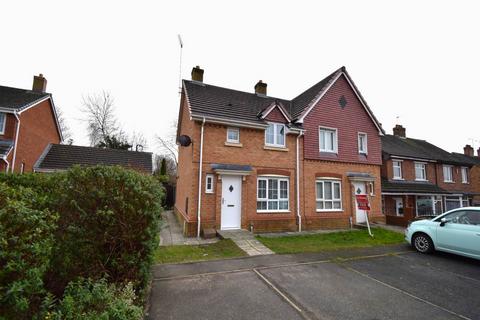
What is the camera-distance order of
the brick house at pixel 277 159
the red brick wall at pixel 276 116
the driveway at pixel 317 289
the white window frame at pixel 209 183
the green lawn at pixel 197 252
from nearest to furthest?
the driveway at pixel 317 289 → the green lawn at pixel 197 252 → the white window frame at pixel 209 183 → the brick house at pixel 277 159 → the red brick wall at pixel 276 116

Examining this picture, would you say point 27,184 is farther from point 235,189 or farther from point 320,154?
point 320,154

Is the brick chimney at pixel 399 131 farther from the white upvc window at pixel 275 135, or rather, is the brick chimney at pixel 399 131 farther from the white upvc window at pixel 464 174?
the white upvc window at pixel 275 135

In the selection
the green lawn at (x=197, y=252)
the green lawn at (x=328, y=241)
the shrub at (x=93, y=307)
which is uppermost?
the shrub at (x=93, y=307)

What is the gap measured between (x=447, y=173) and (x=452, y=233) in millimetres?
21453

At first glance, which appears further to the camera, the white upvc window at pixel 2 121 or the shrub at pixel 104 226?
the white upvc window at pixel 2 121

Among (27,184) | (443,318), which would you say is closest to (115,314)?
(27,184)

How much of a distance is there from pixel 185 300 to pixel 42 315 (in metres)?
2.63

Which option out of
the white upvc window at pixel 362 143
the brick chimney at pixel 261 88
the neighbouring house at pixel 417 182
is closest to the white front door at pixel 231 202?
the brick chimney at pixel 261 88

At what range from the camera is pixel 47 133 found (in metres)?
19.9

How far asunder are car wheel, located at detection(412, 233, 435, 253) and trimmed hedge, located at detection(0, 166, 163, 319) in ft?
32.7

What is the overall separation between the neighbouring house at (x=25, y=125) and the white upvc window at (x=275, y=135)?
14.2m

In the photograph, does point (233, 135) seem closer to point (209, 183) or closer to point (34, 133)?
point (209, 183)

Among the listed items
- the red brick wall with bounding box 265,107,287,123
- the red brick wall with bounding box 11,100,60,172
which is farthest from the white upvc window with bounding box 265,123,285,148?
the red brick wall with bounding box 11,100,60,172

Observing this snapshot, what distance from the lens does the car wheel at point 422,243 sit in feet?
29.2
